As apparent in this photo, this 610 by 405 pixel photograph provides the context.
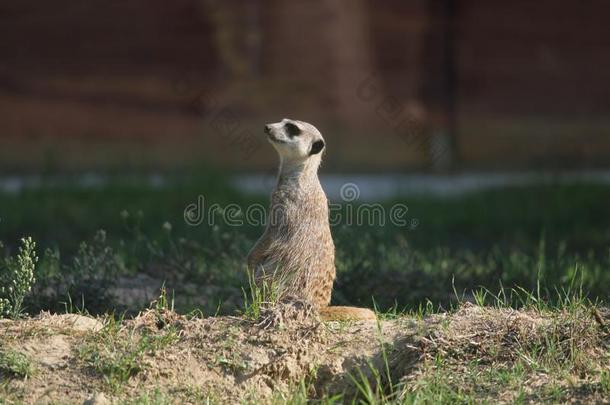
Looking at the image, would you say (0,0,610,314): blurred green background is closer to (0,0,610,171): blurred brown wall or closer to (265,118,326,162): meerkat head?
(0,0,610,171): blurred brown wall

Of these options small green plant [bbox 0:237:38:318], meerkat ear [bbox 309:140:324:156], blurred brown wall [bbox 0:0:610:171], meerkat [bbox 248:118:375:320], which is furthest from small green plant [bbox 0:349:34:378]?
blurred brown wall [bbox 0:0:610:171]

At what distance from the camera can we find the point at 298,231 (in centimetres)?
471

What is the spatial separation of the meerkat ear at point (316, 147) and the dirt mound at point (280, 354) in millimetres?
927

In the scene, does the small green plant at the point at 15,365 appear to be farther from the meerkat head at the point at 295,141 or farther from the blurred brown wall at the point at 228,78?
the blurred brown wall at the point at 228,78

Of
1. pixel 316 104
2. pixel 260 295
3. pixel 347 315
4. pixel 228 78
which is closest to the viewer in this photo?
pixel 260 295

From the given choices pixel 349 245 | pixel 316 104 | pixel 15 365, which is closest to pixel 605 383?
pixel 15 365

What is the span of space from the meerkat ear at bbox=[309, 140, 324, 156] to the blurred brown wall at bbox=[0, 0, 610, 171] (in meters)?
5.38

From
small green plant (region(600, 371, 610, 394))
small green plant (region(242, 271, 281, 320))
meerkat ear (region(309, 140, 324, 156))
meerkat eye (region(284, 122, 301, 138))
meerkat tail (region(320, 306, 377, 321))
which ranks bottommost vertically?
meerkat tail (region(320, 306, 377, 321))

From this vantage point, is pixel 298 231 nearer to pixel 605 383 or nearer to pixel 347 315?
pixel 347 315

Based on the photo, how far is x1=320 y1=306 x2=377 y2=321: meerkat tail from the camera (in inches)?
174

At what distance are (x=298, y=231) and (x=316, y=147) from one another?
0.42 meters

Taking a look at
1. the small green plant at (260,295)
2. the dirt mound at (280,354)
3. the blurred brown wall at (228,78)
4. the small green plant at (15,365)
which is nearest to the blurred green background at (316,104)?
the blurred brown wall at (228,78)

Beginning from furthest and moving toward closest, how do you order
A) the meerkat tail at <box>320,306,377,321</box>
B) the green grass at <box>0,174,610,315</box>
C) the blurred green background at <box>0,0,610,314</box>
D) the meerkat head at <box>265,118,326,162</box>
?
the blurred green background at <box>0,0,610,314</box>
the green grass at <box>0,174,610,315</box>
the meerkat head at <box>265,118,326,162</box>
the meerkat tail at <box>320,306,377,321</box>

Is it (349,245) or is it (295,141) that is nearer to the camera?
→ (295,141)
